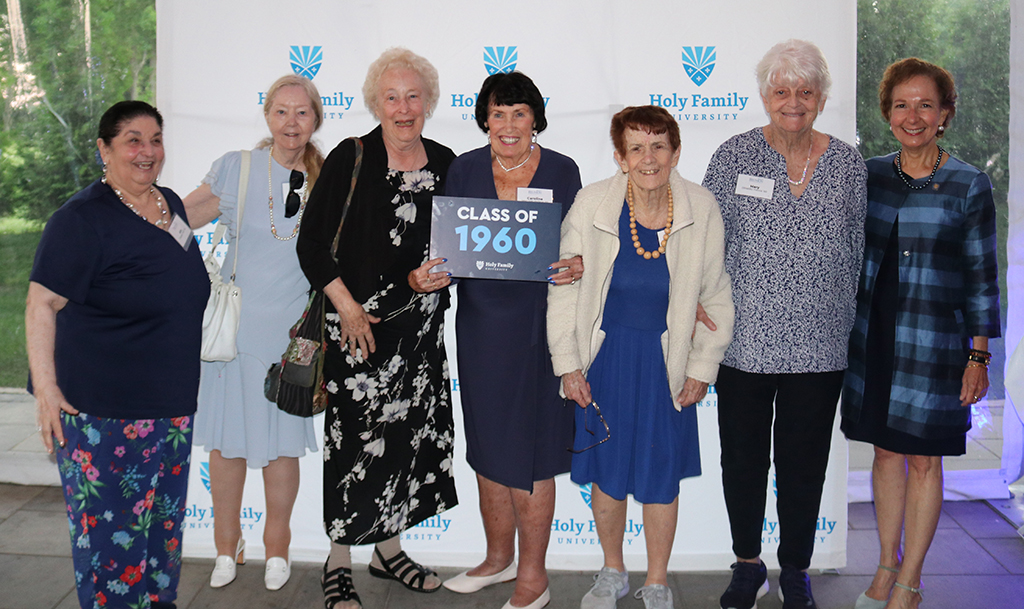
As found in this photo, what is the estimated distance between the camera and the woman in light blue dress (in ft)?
9.86

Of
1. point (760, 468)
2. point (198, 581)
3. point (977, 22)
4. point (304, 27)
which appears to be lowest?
point (198, 581)

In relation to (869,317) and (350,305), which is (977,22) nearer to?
(869,317)

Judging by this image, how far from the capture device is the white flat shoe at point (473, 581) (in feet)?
10.5

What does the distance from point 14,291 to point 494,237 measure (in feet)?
11.4

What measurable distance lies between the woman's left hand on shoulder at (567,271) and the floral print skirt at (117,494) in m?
1.46

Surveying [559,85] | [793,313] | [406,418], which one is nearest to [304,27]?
[559,85]

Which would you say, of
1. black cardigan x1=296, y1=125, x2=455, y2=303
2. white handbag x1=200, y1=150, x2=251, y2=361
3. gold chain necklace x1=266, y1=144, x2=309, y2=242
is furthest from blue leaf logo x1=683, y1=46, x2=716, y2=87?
white handbag x1=200, y1=150, x2=251, y2=361

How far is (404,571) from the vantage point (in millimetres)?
3275

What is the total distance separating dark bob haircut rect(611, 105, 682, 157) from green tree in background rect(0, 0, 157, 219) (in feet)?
9.29

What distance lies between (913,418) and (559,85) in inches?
80.7

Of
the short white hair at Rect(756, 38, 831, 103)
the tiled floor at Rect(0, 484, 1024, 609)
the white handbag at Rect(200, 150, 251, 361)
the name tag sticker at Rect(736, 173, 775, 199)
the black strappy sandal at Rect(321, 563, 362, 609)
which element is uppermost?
the short white hair at Rect(756, 38, 831, 103)

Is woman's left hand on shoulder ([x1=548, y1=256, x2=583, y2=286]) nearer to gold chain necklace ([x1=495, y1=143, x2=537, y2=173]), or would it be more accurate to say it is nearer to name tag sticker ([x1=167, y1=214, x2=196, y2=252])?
gold chain necklace ([x1=495, y1=143, x2=537, y2=173])

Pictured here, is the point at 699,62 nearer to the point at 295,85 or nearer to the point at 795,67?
the point at 795,67

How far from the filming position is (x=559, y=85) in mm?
3381
